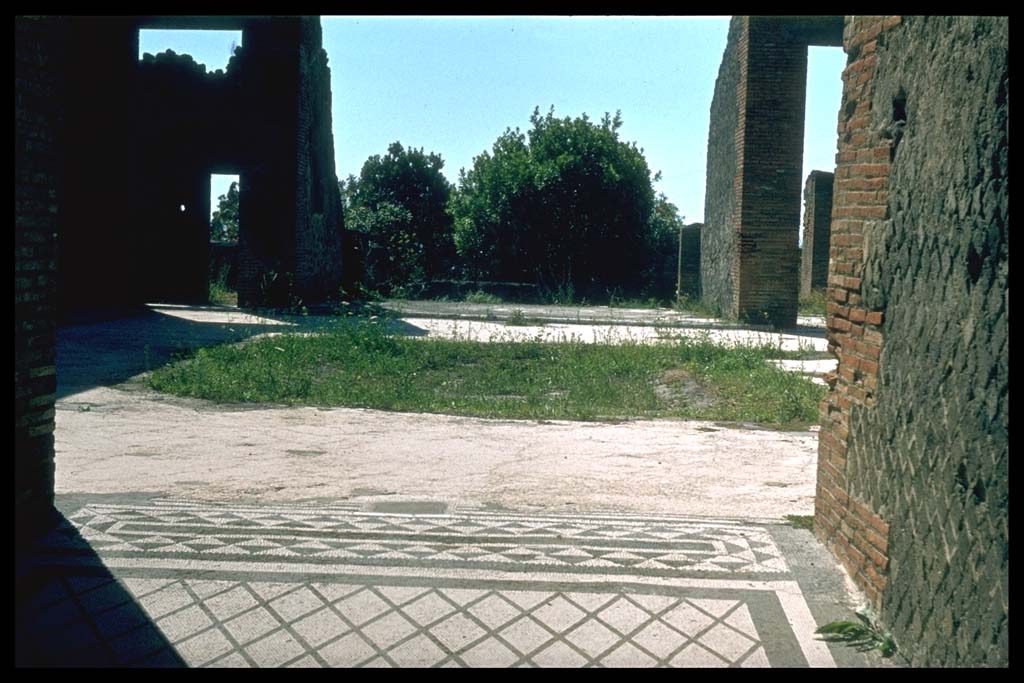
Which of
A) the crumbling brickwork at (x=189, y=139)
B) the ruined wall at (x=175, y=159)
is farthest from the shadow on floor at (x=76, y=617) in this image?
the ruined wall at (x=175, y=159)

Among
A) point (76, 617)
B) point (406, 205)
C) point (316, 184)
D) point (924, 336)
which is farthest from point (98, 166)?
point (406, 205)

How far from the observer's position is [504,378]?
33.2 feet

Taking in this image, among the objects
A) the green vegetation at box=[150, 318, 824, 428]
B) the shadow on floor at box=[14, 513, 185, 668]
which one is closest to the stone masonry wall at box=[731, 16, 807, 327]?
the green vegetation at box=[150, 318, 824, 428]

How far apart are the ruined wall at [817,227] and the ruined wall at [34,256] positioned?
21.6m

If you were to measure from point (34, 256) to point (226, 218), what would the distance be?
29497 millimetres

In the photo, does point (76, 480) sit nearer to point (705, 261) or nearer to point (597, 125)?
point (705, 261)

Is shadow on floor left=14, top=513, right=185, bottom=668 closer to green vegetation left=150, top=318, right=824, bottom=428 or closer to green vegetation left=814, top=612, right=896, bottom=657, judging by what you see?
green vegetation left=814, top=612, right=896, bottom=657

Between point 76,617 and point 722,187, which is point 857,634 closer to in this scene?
point 76,617

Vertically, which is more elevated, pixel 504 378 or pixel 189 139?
pixel 189 139

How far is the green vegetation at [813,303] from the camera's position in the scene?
21438mm

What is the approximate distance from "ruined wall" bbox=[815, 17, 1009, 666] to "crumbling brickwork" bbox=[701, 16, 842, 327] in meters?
13.2

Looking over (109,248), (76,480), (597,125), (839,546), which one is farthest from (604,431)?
(597,125)

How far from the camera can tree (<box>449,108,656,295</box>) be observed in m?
29.1

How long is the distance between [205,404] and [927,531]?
661cm
